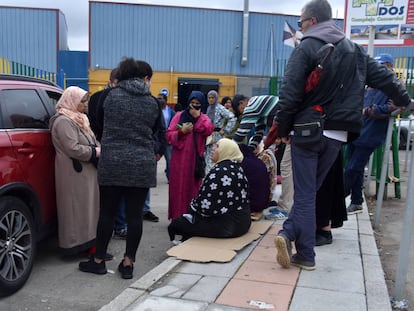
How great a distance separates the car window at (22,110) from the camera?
398cm

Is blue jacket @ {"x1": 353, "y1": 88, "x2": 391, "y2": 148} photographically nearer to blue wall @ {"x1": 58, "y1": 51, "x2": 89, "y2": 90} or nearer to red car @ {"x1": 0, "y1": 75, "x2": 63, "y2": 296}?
red car @ {"x1": 0, "y1": 75, "x2": 63, "y2": 296}

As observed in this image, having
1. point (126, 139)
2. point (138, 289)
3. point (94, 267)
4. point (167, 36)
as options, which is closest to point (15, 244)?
point (94, 267)

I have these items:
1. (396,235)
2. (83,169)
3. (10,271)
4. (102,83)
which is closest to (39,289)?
(10,271)

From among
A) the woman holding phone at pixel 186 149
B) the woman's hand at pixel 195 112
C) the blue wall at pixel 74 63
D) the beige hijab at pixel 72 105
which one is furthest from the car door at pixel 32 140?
the blue wall at pixel 74 63

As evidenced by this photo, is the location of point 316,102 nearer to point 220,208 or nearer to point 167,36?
point 220,208

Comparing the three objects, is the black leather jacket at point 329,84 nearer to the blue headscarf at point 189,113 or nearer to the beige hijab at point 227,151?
the beige hijab at point 227,151

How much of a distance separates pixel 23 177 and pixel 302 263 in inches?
96.1

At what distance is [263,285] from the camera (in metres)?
3.58

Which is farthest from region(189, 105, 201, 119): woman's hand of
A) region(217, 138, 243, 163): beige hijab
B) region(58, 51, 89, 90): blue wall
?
region(58, 51, 89, 90): blue wall

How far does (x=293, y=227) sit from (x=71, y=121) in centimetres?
227

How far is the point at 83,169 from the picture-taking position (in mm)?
4504

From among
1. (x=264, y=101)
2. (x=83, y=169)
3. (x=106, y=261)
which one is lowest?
(x=106, y=261)

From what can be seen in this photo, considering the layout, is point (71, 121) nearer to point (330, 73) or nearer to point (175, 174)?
point (175, 174)

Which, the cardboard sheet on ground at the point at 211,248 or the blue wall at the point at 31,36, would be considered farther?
the blue wall at the point at 31,36
